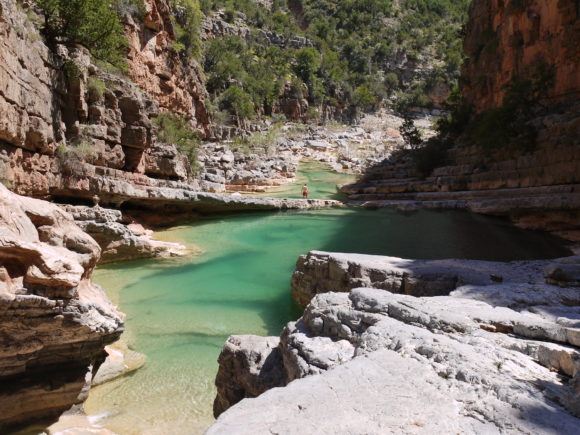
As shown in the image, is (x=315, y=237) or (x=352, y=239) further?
(x=315, y=237)

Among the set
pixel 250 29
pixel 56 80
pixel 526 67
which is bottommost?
A: pixel 56 80

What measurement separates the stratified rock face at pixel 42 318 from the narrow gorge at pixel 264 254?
0.02m

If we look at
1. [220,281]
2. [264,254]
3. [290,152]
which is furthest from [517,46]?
[220,281]

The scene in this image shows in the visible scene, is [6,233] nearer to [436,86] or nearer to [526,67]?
[526,67]

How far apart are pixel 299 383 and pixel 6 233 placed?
10.6 feet

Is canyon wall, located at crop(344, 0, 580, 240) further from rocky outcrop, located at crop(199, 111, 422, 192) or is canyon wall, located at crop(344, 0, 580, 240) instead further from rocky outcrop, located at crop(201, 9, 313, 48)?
rocky outcrop, located at crop(201, 9, 313, 48)

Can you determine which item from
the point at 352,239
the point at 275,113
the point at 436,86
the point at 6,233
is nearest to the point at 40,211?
the point at 6,233

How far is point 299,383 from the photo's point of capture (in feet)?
8.25

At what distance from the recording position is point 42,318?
13.1 feet

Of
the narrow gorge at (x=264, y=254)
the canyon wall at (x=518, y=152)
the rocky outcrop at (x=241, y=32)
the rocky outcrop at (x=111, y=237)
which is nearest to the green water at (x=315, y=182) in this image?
the narrow gorge at (x=264, y=254)

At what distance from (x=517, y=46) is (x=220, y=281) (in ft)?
67.3

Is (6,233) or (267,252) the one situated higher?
(6,233)

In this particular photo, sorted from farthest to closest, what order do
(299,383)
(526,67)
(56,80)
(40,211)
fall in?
(526,67)
(56,80)
(40,211)
(299,383)

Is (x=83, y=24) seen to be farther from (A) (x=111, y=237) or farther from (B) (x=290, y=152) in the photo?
(B) (x=290, y=152)
